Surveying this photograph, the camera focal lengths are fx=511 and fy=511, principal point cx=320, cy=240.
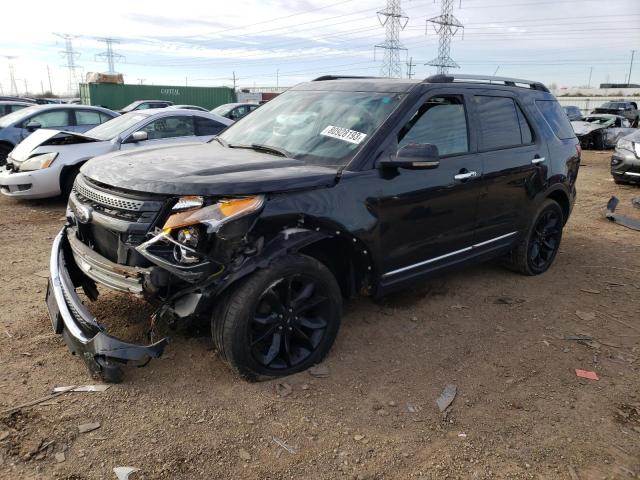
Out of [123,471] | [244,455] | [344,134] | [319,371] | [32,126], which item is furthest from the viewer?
[32,126]

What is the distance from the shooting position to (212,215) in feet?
9.17

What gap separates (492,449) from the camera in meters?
2.71

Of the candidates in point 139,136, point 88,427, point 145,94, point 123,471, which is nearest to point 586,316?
point 123,471

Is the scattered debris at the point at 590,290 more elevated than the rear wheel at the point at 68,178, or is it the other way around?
the rear wheel at the point at 68,178

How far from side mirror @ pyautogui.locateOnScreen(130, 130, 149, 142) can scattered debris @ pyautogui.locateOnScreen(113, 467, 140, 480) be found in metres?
6.21

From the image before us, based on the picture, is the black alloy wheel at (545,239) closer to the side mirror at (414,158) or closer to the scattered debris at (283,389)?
the side mirror at (414,158)

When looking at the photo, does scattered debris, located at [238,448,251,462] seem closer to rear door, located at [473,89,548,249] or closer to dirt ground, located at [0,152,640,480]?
dirt ground, located at [0,152,640,480]

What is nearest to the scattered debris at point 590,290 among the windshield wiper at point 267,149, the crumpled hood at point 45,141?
the windshield wiper at point 267,149

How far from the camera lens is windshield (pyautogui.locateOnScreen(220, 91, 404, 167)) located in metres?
3.58

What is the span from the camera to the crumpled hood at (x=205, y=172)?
287 centimetres

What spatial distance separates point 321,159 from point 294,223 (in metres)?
0.63

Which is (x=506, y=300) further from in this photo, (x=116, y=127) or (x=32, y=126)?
(x=32, y=126)

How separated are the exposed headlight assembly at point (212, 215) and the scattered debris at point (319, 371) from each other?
1159 mm

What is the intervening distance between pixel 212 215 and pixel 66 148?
20.0 ft
